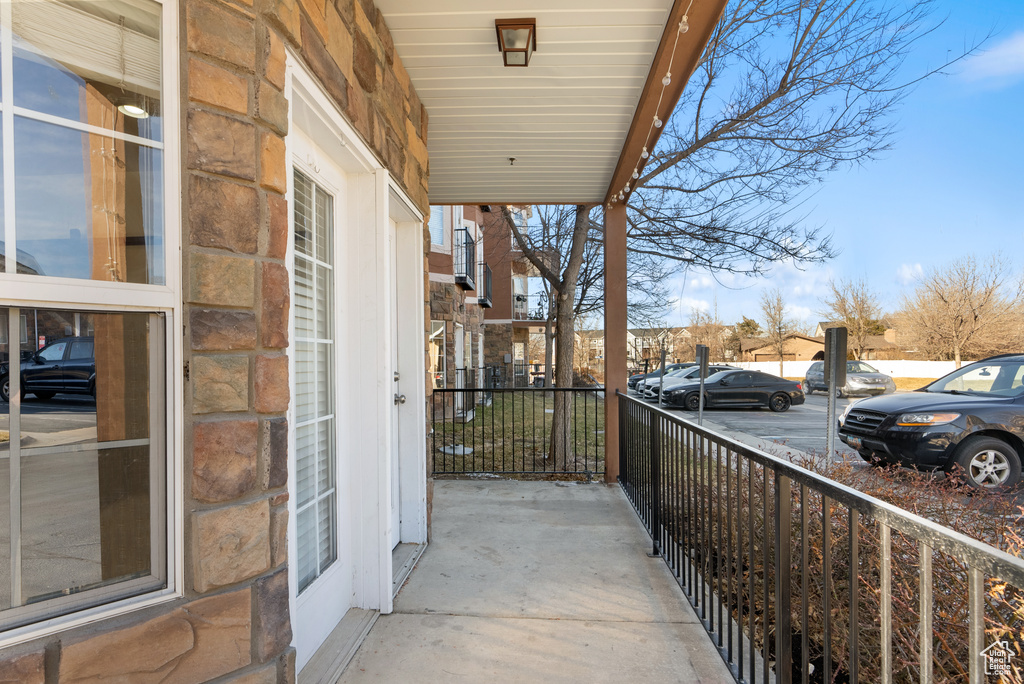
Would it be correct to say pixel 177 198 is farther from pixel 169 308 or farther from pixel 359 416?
pixel 359 416

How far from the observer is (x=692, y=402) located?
14633 millimetres

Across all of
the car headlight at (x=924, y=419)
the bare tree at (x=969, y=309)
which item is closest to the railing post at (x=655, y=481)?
the car headlight at (x=924, y=419)

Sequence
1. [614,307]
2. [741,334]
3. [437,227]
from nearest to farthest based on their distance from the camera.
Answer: [614,307]
[437,227]
[741,334]

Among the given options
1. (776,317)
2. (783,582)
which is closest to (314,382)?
(783,582)

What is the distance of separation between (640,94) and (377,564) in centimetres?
289

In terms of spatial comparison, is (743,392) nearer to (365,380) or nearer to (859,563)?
(859,563)

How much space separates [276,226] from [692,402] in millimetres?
14477

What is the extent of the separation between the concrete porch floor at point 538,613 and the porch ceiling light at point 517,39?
2.72m

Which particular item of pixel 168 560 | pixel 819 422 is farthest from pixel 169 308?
pixel 819 422

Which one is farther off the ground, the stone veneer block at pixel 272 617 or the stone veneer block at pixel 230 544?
the stone veneer block at pixel 230 544

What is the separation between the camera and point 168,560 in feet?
4.13

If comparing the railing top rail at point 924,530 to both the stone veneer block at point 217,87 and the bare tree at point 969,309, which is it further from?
the bare tree at point 969,309

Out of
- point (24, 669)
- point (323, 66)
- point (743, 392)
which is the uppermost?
point (323, 66)

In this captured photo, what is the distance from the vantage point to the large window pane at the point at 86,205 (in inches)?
41.4
